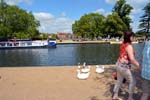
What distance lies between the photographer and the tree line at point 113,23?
97250mm

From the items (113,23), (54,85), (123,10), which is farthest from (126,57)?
(123,10)

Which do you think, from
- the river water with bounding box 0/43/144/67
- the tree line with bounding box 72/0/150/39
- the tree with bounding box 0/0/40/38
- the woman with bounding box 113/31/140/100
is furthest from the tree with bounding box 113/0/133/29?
the woman with bounding box 113/31/140/100

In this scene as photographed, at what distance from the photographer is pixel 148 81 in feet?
20.8

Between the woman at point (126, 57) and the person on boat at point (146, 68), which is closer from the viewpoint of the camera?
the person on boat at point (146, 68)

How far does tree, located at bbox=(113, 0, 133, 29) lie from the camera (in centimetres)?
10812

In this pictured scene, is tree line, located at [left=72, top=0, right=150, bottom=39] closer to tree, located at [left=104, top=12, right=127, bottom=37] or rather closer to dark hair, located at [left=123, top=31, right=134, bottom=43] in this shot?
tree, located at [left=104, top=12, right=127, bottom=37]

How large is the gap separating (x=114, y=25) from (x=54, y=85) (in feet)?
319

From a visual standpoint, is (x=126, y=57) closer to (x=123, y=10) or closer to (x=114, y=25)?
(x=114, y=25)

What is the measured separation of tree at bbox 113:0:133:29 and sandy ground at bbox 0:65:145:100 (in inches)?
3848

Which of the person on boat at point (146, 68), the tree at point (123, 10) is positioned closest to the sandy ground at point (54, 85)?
the person on boat at point (146, 68)

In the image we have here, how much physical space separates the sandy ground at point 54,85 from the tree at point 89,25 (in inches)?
4308

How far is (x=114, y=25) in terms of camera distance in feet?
347

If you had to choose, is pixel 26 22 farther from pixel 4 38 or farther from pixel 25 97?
pixel 25 97

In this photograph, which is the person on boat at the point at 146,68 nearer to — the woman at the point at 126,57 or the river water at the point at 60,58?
the woman at the point at 126,57
